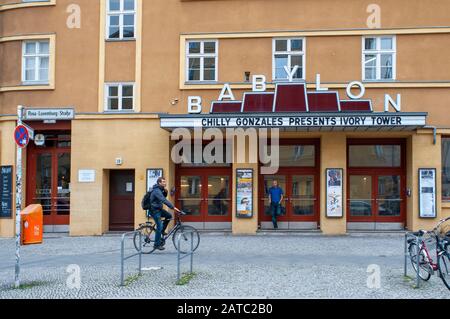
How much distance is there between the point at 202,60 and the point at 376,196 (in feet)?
25.2

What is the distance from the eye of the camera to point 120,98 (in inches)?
718

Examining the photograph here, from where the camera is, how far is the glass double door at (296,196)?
1834 cm

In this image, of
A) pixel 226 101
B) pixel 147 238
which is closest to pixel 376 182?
pixel 226 101

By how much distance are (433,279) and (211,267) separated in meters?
4.36

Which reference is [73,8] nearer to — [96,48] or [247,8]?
[96,48]

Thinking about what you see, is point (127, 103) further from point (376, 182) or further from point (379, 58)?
point (376, 182)

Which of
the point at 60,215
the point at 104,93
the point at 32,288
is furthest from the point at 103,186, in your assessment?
the point at 32,288

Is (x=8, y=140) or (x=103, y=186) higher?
(x=8, y=140)

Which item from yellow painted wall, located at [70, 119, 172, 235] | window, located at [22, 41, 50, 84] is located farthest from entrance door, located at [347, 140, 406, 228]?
window, located at [22, 41, 50, 84]

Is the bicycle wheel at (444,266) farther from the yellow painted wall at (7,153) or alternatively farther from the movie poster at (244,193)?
the yellow painted wall at (7,153)

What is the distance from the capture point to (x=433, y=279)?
9.55m

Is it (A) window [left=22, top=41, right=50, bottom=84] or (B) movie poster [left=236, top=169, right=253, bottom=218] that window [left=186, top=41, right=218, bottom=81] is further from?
(A) window [left=22, top=41, right=50, bottom=84]

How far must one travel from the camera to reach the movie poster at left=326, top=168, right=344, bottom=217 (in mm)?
17312

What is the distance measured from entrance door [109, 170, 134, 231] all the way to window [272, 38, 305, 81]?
20.6ft
